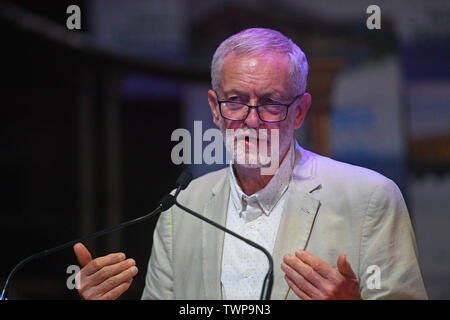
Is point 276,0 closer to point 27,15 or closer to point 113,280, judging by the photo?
point 27,15

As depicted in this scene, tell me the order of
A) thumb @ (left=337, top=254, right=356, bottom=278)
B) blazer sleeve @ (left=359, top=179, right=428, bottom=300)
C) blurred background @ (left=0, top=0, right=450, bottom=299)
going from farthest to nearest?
blurred background @ (left=0, top=0, right=450, bottom=299) < blazer sleeve @ (left=359, top=179, right=428, bottom=300) < thumb @ (left=337, top=254, right=356, bottom=278)

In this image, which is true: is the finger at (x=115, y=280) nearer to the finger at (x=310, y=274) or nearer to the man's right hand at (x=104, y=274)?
the man's right hand at (x=104, y=274)

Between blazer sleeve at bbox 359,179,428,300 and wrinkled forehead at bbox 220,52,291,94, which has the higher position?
wrinkled forehead at bbox 220,52,291,94

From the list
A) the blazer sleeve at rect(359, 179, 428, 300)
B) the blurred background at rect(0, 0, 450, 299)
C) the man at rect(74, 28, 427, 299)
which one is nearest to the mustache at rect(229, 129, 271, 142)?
the man at rect(74, 28, 427, 299)

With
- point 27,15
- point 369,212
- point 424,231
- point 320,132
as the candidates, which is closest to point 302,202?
point 369,212

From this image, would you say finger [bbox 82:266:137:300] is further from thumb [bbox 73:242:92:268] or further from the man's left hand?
the man's left hand

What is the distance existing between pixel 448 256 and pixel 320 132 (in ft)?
4.81

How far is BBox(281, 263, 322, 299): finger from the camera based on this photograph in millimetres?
1120

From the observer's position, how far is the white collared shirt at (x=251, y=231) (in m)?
1.33

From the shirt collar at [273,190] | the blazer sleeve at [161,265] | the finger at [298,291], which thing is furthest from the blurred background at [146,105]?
the finger at [298,291]

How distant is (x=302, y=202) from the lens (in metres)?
1.33

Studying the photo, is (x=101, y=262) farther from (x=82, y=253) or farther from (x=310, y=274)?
(x=310, y=274)

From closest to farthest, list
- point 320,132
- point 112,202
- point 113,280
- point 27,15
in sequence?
point 113,280, point 320,132, point 27,15, point 112,202

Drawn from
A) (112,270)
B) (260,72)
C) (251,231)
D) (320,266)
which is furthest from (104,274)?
(260,72)
